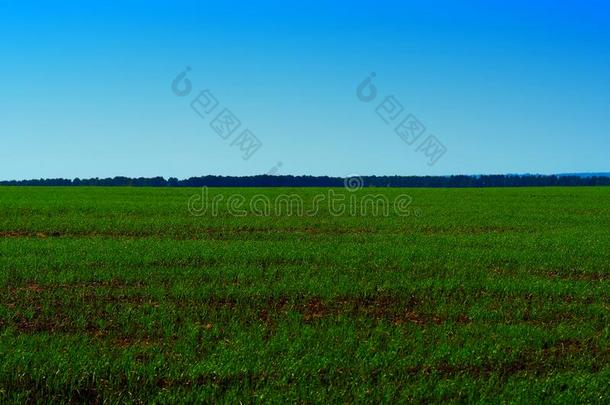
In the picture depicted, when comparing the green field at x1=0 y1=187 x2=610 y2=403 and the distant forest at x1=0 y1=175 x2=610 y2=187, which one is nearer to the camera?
the green field at x1=0 y1=187 x2=610 y2=403

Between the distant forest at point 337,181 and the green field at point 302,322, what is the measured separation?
104238mm

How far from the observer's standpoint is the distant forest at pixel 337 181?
147m

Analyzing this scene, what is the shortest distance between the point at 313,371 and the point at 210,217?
92.8ft

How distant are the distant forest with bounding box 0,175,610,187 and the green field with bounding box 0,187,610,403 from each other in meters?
104

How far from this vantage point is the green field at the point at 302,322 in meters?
8.00

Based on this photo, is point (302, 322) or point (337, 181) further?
point (337, 181)

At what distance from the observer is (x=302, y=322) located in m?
11.1

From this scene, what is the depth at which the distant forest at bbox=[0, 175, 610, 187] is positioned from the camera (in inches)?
5802

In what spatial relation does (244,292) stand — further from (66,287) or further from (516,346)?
(516,346)

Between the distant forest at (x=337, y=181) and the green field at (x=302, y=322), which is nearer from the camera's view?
the green field at (x=302, y=322)

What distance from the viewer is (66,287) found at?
1391 centimetres

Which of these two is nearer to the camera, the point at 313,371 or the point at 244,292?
the point at 313,371

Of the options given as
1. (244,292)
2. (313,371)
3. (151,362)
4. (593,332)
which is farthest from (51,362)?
(593,332)

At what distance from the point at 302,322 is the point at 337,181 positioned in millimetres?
154389
